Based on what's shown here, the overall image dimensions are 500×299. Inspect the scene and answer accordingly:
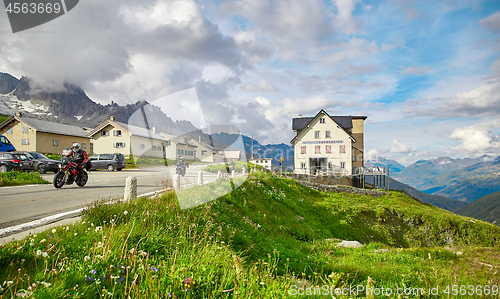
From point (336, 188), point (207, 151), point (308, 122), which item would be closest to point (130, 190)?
point (207, 151)

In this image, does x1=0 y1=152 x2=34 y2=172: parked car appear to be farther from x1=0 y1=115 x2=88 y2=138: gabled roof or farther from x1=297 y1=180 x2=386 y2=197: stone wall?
x1=0 y1=115 x2=88 y2=138: gabled roof

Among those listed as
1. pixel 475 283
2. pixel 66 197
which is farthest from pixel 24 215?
pixel 475 283

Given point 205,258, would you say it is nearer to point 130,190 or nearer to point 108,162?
point 130,190

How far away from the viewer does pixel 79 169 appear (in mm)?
12328

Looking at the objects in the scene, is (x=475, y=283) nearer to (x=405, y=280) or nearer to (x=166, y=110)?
(x=405, y=280)

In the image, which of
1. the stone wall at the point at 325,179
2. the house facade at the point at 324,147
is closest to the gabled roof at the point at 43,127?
the house facade at the point at 324,147

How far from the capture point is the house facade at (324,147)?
150ft

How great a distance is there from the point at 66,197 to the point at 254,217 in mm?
7522

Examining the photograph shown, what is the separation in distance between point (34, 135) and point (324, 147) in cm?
5498

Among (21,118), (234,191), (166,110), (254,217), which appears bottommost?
(254,217)

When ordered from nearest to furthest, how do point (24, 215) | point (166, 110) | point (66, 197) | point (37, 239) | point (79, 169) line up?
point (37, 239) → point (24, 215) → point (166, 110) → point (66, 197) → point (79, 169)

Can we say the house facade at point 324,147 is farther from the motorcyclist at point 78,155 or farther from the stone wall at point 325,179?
the motorcyclist at point 78,155

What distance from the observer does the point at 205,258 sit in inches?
175

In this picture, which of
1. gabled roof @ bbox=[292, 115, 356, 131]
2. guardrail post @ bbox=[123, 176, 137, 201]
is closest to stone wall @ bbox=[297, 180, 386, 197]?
gabled roof @ bbox=[292, 115, 356, 131]
